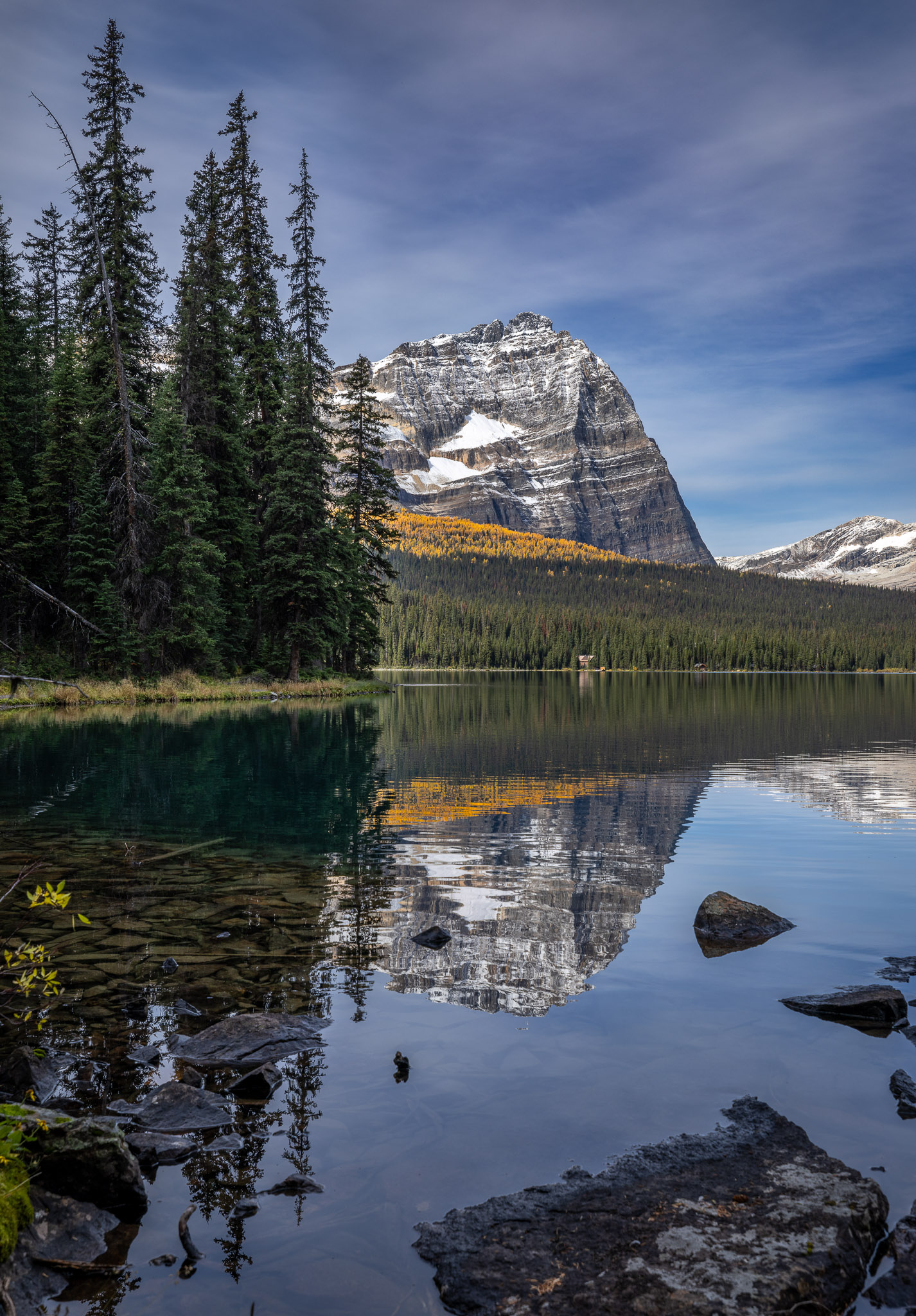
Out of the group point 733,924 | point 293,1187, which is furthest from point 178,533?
point 293,1187

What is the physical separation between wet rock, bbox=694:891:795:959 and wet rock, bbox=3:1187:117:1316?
276 inches

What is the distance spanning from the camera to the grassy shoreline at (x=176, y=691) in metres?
36.9

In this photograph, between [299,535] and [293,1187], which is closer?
[293,1187]

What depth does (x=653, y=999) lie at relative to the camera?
7.96 metres

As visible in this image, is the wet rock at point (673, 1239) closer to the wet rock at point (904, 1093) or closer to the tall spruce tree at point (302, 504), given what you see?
the wet rock at point (904, 1093)

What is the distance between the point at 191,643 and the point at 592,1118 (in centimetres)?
3845

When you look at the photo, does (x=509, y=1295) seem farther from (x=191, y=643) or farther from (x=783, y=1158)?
(x=191, y=643)

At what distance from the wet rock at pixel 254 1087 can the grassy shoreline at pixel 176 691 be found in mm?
29008

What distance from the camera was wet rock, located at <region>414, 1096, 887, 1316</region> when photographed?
151 inches

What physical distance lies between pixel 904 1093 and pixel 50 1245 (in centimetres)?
543

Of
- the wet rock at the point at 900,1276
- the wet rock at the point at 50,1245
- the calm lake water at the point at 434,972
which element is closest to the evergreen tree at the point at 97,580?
the calm lake water at the point at 434,972

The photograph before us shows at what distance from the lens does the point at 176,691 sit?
138 ft

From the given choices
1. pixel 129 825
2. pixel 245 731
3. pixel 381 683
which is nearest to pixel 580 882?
pixel 129 825

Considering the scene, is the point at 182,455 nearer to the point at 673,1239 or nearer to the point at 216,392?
the point at 216,392
